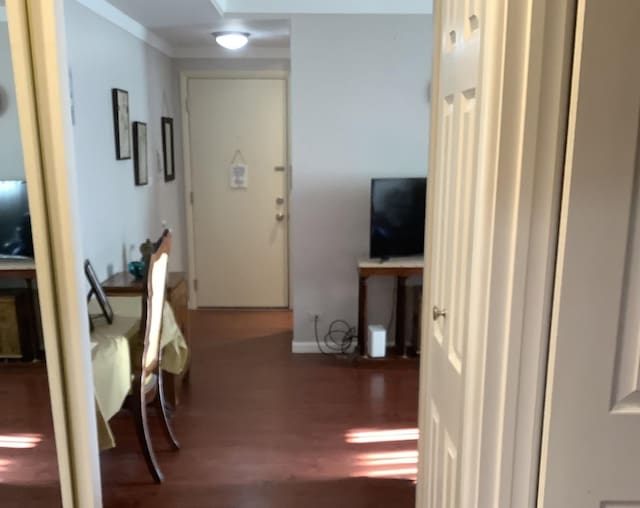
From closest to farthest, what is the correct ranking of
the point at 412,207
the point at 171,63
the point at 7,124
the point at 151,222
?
the point at 7,124 → the point at 412,207 → the point at 151,222 → the point at 171,63

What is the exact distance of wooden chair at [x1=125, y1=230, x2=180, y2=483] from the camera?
2.47 metres

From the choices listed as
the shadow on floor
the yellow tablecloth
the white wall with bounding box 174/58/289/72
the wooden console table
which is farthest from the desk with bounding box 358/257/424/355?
the white wall with bounding box 174/58/289/72

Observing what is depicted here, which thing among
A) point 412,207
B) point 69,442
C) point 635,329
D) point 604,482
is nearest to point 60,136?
point 69,442

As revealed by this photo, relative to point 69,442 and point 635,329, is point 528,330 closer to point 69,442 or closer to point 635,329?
point 635,329

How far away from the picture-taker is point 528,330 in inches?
44.2

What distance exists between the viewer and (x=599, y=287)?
1.08 metres

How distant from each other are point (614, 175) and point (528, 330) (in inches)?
12.7

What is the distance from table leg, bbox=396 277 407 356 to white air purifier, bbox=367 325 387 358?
0.14 metres

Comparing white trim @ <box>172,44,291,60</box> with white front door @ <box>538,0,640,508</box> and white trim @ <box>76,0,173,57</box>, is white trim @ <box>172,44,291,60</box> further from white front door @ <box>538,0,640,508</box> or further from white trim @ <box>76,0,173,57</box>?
white front door @ <box>538,0,640,508</box>

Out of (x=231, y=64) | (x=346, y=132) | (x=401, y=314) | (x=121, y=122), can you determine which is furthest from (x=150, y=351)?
(x=231, y=64)

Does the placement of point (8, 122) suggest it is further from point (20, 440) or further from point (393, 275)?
point (393, 275)

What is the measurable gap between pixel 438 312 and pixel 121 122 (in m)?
2.66

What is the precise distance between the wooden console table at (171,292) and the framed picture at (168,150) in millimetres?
1291

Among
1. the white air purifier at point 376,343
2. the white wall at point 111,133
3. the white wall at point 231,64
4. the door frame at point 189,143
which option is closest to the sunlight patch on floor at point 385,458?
the white air purifier at point 376,343
